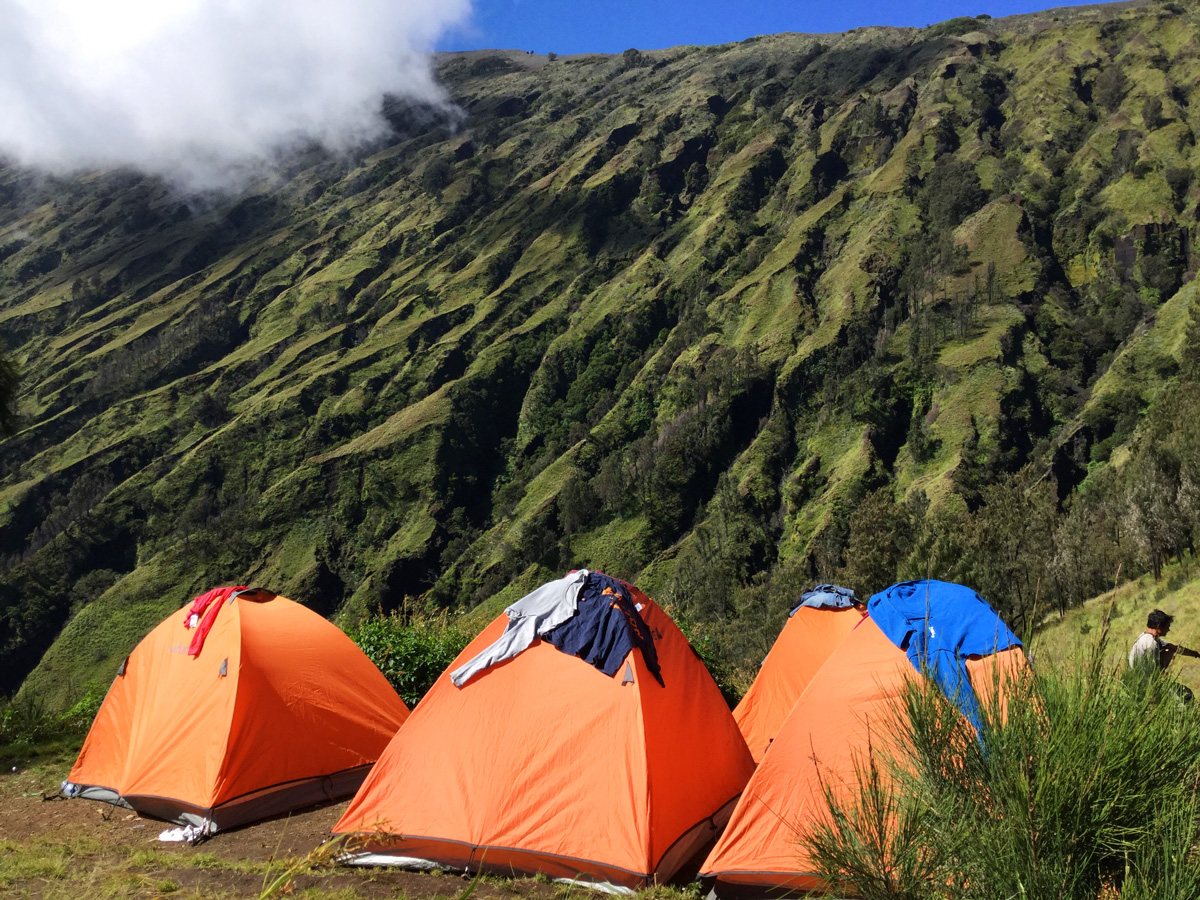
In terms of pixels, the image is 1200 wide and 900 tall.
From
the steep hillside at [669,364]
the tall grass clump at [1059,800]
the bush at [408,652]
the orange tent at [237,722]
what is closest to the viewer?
the tall grass clump at [1059,800]

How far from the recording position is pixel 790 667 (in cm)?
1249

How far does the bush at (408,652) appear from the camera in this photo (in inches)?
517

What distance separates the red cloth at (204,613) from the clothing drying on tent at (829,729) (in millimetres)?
7130

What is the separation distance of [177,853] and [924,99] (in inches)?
7751

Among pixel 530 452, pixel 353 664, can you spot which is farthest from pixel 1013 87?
pixel 353 664

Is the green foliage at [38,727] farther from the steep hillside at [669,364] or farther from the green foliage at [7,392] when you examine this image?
the steep hillside at [669,364]

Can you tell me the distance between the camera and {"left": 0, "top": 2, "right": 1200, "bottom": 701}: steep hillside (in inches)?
4259

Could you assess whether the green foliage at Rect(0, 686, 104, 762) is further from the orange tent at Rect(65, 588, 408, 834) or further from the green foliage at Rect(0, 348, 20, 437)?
the green foliage at Rect(0, 348, 20, 437)

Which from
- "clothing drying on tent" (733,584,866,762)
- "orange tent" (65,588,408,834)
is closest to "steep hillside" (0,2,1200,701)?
"clothing drying on tent" (733,584,866,762)

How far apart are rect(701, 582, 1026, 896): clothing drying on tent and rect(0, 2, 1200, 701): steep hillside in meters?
60.8

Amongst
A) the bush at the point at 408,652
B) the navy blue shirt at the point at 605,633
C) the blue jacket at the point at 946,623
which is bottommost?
the bush at the point at 408,652

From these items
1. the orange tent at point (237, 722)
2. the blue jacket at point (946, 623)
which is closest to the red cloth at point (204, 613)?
the orange tent at point (237, 722)

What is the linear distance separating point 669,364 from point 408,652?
437 feet

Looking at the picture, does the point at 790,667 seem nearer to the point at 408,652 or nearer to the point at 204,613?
the point at 408,652
